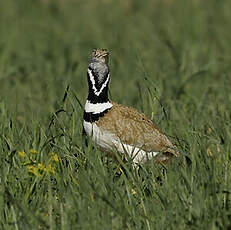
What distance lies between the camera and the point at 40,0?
525 inches

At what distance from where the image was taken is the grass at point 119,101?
4.35m

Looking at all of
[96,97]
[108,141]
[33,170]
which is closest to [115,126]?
[108,141]

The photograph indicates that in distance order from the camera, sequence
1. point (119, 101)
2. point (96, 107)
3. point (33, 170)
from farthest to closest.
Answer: point (119, 101), point (96, 107), point (33, 170)

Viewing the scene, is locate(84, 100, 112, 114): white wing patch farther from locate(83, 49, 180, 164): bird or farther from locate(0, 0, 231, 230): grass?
locate(0, 0, 231, 230): grass

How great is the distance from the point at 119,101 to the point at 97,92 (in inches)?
74.5

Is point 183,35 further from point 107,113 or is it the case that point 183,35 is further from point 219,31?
point 107,113

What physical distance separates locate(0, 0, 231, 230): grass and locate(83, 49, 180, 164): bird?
149 millimetres

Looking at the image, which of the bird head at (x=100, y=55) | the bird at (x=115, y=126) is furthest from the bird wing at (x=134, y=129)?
the bird head at (x=100, y=55)

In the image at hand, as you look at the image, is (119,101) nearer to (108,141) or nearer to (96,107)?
(96,107)

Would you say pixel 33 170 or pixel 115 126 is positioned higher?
pixel 115 126

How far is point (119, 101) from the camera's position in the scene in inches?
289

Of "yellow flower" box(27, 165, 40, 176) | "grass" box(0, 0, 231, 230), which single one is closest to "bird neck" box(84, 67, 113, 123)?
"grass" box(0, 0, 231, 230)

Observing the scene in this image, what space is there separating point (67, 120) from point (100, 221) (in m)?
1.91

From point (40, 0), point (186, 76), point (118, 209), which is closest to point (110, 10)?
point (40, 0)
